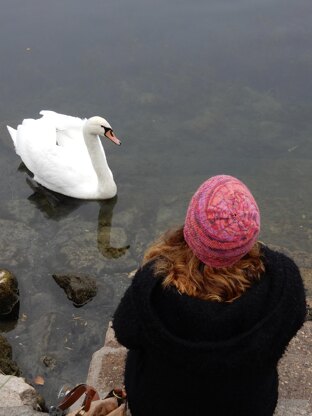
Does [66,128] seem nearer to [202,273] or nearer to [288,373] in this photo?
[288,373]

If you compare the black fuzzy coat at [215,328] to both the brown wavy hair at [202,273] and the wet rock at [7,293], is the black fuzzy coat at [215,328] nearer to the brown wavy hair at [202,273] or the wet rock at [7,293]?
the brown wavy hair at [202,273]

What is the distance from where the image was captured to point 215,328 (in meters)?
2.04

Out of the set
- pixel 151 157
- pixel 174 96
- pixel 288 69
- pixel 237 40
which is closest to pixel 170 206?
pixel 151 157

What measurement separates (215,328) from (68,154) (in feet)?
19.9

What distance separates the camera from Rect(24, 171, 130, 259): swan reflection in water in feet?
23.3

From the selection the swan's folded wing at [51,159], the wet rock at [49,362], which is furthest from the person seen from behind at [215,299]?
the swan's folded wing at [51,159]

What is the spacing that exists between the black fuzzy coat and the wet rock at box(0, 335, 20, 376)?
2792 mm

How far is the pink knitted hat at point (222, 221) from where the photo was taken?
2045 millimetres

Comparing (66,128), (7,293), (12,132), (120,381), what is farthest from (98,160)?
(120,381)

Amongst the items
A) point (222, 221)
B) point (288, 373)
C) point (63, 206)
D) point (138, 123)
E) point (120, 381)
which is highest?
point (222, 221)

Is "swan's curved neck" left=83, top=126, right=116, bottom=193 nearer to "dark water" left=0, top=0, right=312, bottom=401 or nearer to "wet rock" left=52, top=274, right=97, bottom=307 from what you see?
"dark water" left=0, top=0, right=312, bottom=401

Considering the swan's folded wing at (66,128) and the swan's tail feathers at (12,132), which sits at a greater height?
the swan's folded wing at (66,128)

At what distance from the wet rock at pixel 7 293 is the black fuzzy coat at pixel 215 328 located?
3.51 metres

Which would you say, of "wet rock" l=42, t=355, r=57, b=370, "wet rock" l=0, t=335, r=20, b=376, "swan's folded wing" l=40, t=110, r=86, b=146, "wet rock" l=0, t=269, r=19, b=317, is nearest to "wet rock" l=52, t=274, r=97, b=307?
"wet rock" l=0, t=269, r=19, b=317
